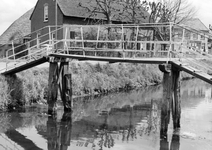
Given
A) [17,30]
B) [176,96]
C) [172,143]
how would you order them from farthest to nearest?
[17,30]
[176,96]
[172,143]

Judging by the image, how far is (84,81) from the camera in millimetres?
19516

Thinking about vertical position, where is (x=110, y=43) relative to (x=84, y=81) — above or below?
above

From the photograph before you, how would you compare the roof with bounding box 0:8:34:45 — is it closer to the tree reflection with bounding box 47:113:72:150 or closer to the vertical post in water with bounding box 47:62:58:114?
the vertical post in water with bounding box 47:62:58:114

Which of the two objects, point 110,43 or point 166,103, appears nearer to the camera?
point 166,103

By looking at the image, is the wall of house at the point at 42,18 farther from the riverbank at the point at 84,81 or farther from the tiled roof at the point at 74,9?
the riverbank at the point at 84,81

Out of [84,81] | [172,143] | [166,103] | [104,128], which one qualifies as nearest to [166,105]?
[166,103]

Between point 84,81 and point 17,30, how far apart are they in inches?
947

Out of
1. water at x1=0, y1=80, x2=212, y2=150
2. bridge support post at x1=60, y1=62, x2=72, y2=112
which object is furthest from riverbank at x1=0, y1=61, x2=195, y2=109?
bridge support post at x1=60, y1=62, x2=72, y2=112

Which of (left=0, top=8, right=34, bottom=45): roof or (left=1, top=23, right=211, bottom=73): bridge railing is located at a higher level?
(left=0, top=8, right=34, bottom=45): roof

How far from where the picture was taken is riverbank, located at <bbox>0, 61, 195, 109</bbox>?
601 inches

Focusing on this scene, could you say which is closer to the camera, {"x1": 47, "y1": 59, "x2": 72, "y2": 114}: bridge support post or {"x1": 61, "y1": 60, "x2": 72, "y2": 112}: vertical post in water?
{"x1": 47, "y1": 59, "x2": 72, "y2": 114}: bridge support post

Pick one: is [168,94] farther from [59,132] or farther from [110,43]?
[110,43]

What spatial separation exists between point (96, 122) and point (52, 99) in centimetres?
238

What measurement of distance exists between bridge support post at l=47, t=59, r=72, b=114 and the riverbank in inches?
67.6
